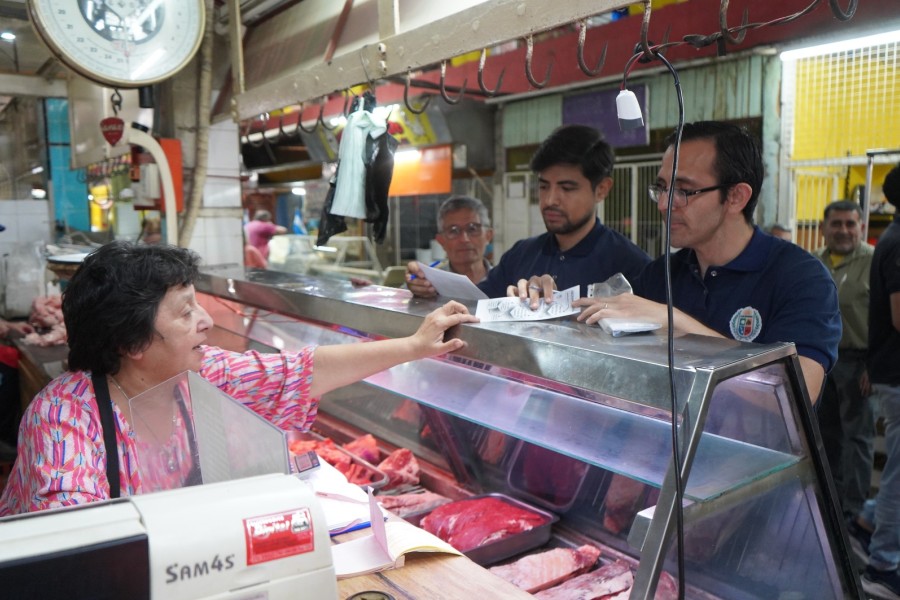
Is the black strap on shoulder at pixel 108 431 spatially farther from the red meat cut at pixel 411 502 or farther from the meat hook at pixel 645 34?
the meat hook at pixel 645 34

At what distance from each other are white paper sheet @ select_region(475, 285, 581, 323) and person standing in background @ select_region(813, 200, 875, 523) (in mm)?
→ 3228

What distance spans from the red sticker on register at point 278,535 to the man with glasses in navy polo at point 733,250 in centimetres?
110

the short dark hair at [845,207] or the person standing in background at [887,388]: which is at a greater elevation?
the short dark hair at [845,207]

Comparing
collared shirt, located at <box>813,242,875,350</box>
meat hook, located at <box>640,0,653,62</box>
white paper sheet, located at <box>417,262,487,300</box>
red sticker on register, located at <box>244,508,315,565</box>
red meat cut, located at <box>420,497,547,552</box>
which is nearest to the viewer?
red sticker on register, located at <box>244,508,315,565</box>

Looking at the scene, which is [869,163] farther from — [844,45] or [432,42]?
[432,42]

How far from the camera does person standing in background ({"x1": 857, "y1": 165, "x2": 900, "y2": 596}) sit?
3736mm

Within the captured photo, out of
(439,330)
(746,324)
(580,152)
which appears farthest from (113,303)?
(580,152)

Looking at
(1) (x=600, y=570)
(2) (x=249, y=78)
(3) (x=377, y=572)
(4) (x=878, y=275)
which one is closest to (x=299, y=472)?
(3) (x=377, y=572)

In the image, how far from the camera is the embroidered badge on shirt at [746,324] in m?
1.98

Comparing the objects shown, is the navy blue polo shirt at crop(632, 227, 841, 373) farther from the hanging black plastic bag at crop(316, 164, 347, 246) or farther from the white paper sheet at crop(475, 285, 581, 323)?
the hanging black plastic bag at crop(316, 164, 347, 246)

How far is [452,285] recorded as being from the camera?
2.39 meters

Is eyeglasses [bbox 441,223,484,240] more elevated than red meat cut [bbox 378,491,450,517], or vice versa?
eyeglasses [bbox 441,223,484,240]

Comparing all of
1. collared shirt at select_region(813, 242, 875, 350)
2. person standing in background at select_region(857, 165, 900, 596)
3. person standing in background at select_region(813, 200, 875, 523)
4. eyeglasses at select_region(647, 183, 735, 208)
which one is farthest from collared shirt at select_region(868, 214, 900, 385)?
eyeglasses at select_region(647, 183, 735, 208)

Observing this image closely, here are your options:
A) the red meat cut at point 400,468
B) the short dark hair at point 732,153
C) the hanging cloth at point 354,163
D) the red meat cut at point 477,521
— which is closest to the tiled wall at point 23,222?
the hanging cloth at point 354,163
